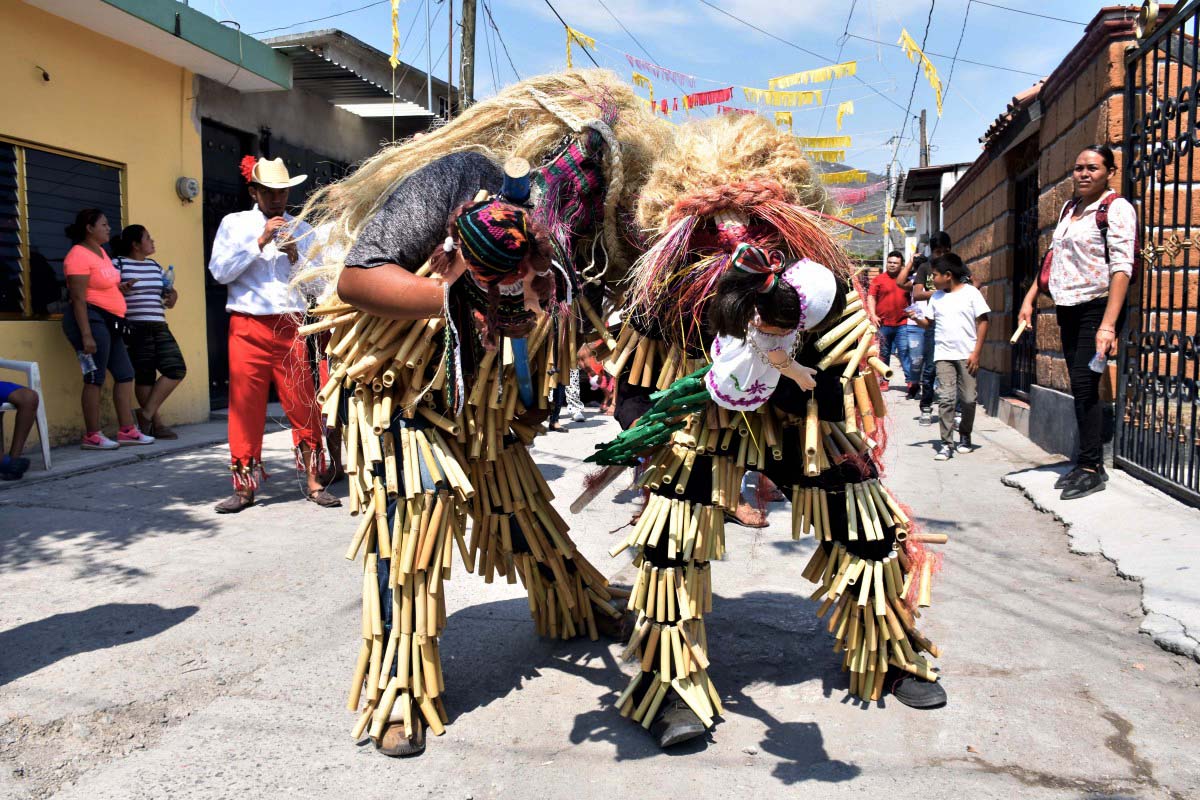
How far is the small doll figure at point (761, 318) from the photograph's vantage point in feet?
6.75

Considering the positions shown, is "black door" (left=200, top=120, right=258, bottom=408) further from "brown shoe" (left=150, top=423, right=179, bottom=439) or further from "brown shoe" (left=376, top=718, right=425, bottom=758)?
"brown shoe" (left=376, top=718, right=425, bottom=758)

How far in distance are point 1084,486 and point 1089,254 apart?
4.41 feet

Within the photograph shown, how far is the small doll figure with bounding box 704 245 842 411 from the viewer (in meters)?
2.06

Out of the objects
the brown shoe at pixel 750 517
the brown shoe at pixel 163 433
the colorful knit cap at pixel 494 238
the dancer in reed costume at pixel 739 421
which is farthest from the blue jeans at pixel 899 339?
the colorful knit cap at pixel 494 238

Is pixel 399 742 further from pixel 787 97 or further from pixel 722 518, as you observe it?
pixel 787 97

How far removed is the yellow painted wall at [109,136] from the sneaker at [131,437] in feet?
1.53

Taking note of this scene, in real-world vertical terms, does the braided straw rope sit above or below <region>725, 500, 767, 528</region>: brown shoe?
above

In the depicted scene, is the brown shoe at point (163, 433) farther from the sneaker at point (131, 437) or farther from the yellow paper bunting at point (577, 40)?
the yellow paper bunting at point (577, 40)

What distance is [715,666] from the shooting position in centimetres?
294

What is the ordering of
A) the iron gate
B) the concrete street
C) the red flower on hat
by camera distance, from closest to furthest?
1. the concrete street
2. the iron gate
3. the red flower on hat

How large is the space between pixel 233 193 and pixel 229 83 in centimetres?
115

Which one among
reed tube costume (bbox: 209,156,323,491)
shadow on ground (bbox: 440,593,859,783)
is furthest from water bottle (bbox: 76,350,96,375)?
shadow on ground (bbox: 440,593,859,783)

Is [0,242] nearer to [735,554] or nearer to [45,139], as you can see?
[45,139]

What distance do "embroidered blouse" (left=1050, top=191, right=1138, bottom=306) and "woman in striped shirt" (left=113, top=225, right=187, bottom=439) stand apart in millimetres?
6636
